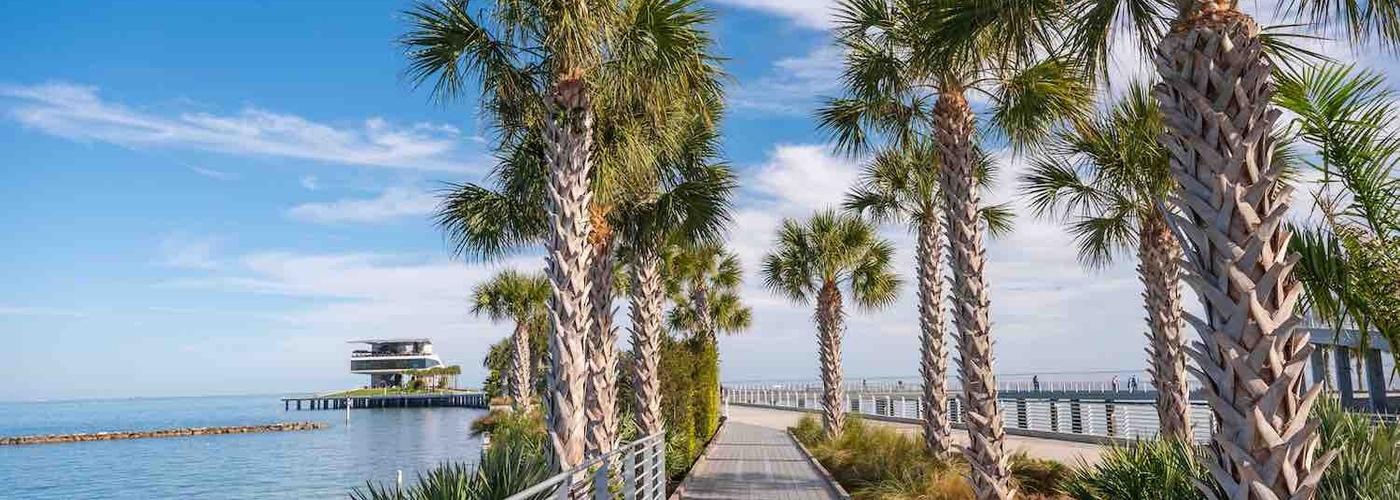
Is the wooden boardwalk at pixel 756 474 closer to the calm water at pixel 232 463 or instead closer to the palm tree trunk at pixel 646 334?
the palm tree trunk at pixel 646 334

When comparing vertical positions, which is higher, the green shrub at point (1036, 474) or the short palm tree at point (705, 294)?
the short palm tree at point (705, 294)

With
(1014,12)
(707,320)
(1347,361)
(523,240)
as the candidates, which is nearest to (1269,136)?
(1014,12)

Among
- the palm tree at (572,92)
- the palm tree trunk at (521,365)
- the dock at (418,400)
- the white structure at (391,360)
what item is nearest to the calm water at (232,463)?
the palm tree trunk at (521,365)

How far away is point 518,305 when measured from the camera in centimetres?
4022

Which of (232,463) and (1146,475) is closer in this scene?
(1146,475)

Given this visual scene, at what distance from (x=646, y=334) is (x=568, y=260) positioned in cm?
703

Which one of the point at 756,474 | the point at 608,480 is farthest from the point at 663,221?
the point at 608,480

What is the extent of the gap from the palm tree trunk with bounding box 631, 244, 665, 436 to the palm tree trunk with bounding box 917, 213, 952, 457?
14.7 feet

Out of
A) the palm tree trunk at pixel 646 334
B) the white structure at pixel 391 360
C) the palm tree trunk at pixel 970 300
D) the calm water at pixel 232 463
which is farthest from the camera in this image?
the white structure at pixel 391 360

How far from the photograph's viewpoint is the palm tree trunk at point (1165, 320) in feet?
38.9

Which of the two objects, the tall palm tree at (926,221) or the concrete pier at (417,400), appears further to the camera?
the concrete pier at (417,400)

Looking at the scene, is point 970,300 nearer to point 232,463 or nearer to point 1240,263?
point 1240,263

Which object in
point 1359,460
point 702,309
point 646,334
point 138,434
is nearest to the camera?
point 1359,460

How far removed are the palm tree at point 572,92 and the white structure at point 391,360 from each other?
11919 centimetres
